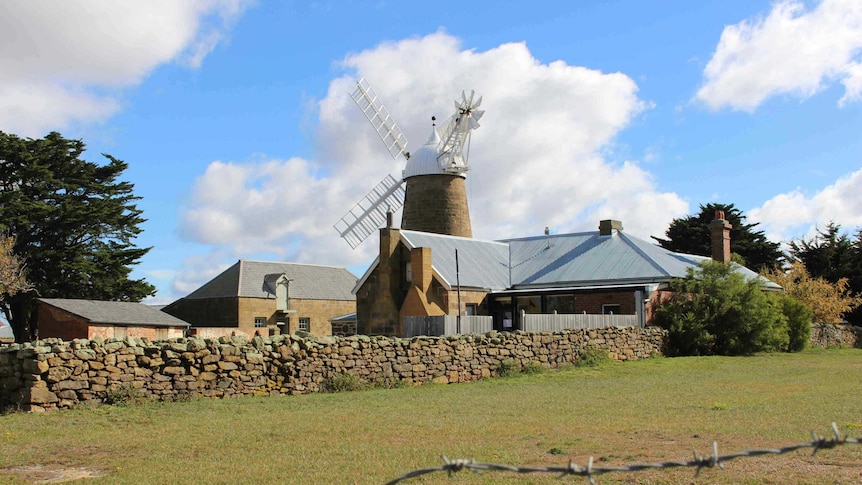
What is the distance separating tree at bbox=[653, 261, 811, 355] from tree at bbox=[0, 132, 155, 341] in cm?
3373

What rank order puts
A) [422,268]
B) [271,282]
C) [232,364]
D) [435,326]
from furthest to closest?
[271,282] → [422,268] → [435,326] → [232,364]

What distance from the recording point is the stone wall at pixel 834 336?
4469 centimetres

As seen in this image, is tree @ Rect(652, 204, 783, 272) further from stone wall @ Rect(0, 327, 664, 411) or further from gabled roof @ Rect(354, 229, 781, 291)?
stone wall @ Rect(0, 327, 664, 411)

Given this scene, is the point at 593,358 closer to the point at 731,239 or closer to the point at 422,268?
the point at 422,268

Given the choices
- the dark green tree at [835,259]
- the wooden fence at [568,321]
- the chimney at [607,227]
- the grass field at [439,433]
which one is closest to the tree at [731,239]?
the dark green tree at [835,259]

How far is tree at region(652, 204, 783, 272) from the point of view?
214ft

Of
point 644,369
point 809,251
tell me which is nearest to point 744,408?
point 644,369

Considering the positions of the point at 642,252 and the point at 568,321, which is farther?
the point at 642,252

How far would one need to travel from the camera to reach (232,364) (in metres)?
19.9

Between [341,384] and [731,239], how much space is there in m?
52.2

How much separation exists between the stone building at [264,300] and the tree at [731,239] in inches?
1060

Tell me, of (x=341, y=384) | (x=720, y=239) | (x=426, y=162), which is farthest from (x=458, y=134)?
(x=341, y=384)

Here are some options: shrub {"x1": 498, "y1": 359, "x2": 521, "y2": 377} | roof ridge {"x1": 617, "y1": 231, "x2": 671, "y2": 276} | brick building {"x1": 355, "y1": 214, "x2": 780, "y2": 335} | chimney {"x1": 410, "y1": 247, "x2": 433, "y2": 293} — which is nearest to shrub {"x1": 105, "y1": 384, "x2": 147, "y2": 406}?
shrub {"x1": 498, "y1": 359, "x2": 521, "y2": 377}

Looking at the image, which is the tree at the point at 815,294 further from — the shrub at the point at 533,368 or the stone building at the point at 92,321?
the stone building at the point at 92,321
